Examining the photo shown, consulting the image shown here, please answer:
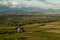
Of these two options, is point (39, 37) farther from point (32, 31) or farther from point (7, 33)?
point (7, 33)

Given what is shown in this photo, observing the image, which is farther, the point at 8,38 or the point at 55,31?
the point at 55,31

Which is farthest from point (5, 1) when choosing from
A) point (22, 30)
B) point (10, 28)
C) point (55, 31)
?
point (55, 31)

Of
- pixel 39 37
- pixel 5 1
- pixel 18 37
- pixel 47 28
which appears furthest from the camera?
pixel 5 1

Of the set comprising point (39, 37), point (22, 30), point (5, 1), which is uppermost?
point (5, 1)

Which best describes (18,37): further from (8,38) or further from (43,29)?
(43,29)

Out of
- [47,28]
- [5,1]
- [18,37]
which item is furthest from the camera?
[5,1]

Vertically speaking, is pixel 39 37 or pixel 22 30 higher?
pixel 22 30

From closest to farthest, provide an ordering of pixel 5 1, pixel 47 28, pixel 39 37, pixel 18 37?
pixel 18 37
pixel 39 37
pixel 47 28
pixel 5 1

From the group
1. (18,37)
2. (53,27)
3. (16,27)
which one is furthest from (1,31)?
(53,27)

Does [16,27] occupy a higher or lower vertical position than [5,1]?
A: lower
